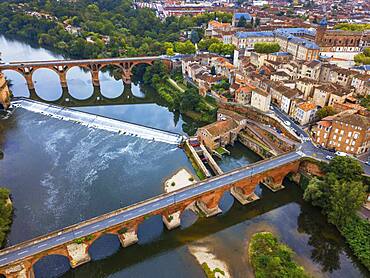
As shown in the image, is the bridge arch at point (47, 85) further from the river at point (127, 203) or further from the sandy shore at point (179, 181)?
the sandy shore at point (179, 181)

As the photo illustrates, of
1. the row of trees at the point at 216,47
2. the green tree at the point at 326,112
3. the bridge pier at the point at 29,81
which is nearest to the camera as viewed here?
the green tree at the point at 326,112

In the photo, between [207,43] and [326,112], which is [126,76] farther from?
[326,112]

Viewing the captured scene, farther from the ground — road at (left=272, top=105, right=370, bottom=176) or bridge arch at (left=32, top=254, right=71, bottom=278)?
road at (left=272, top=105, right=370, bottom=176)

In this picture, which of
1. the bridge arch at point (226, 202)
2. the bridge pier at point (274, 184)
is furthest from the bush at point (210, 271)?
the bridge pier at point (274, 184)

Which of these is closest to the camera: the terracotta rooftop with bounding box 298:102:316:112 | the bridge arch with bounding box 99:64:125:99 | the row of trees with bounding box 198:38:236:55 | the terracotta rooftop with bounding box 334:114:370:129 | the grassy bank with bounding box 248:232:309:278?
the grassy bank with bounding box 248:232:309:278

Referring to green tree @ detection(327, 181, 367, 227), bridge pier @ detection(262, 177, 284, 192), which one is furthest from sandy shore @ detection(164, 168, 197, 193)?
green tree @ detection(327, 181, 367, 227)

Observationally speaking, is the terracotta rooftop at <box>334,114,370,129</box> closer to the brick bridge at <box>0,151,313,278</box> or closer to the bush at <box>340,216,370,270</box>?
the brick bridge at <box>0,151,313,278</box>

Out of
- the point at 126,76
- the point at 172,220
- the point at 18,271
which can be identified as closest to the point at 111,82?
the point at 126,76
